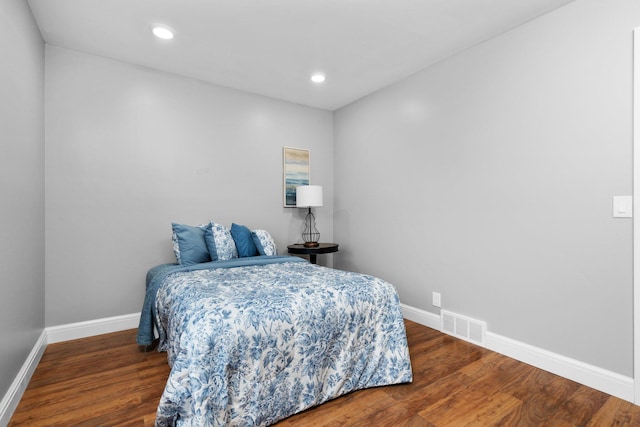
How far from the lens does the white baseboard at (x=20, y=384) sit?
1.69m

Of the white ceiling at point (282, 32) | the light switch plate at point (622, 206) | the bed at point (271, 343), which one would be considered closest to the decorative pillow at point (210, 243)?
the bed at point (271, 343)

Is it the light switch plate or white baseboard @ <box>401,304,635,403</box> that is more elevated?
the light switch plate

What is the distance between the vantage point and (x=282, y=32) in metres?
2.56

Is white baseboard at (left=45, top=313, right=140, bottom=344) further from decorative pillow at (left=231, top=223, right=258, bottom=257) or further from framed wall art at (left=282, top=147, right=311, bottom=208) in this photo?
framed wall art at (left=282, top=147, right=311, bottom=208)

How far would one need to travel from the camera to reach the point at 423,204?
323 centimetres

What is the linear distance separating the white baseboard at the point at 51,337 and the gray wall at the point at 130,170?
0.07 metres

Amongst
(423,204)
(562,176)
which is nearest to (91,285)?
(423,204)

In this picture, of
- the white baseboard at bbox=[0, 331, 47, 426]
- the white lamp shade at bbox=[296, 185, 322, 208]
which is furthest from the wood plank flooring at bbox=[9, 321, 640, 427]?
the white lamp shade at bbox=[296, 185, 322, 208]

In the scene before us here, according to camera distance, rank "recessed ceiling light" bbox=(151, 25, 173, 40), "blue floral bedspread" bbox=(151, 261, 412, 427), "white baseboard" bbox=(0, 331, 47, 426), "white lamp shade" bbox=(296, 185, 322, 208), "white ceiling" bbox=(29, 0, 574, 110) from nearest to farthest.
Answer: "blue floral bedspread" bbox=(151, 261, 412, 427), "white baseboard" bbox=(0, 331, 47, 426), "white ceiling" bbox=(29, 0, 574, 110), "recessed ceiling light" bbox=(151, 25, 173, 40), "white lamp shade" bbox=(296, 185, 322, 208)

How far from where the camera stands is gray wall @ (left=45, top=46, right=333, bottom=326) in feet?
9.25

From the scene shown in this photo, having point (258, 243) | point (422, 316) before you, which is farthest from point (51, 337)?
point (422, 316)

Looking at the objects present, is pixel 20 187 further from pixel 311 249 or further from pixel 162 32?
pixel 311 249

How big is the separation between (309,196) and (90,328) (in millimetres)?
2515

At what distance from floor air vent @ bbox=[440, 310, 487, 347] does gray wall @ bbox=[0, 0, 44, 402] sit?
3149 mm
